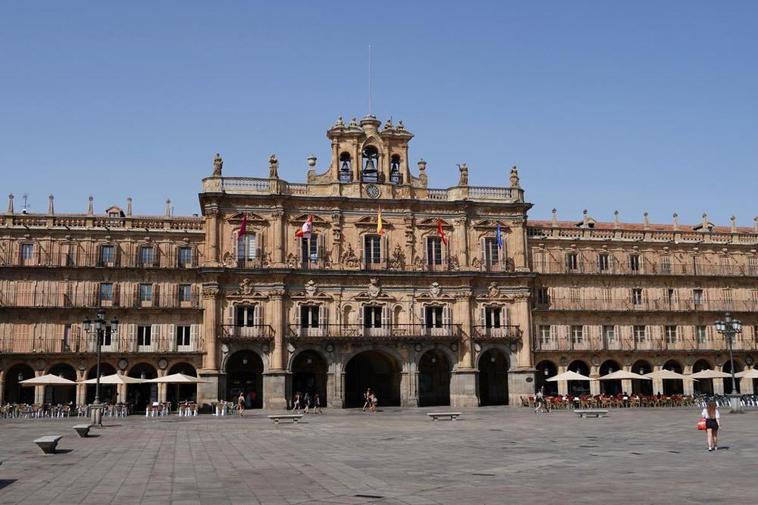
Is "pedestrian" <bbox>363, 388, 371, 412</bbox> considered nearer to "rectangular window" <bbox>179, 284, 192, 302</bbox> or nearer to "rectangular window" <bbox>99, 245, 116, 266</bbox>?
"rectangular window" <bbox>179, 284, 192, 302</bbox>

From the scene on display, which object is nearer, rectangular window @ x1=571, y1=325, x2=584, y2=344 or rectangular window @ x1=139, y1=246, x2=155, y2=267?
rectangular window @ x1=139, y1=246, x2=155, y2=267

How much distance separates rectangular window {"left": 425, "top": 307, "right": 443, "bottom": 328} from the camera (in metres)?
61.6

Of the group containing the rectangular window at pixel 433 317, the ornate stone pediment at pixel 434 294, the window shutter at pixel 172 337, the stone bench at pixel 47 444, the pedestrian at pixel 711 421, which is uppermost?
the ornate stone pediment at pixel 434 294

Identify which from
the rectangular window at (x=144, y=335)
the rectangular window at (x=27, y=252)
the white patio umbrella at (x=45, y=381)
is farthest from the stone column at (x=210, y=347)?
the rectangular window at (x=27, y=252)

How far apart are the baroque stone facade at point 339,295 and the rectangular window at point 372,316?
11cm

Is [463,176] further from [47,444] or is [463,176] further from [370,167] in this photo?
[47,444]

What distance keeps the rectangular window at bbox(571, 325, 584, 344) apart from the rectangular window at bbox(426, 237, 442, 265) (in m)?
12.2

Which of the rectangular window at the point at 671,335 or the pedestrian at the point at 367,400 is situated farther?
the rectangular window at the point at 671,335

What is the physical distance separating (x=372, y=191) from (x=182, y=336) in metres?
17.2

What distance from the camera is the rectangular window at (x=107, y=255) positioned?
196 feet

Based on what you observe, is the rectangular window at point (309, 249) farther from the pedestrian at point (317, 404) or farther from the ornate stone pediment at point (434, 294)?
the pedestrian at point (317, 404)

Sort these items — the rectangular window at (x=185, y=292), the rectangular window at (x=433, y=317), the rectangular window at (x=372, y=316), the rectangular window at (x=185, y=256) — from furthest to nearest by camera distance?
the rectangular window at (x=433, y=317) → the rectangular window at (x=185, y=256) → the rectangular window at (x=372, y=316) → the rectangular window at (x=185, y=292)

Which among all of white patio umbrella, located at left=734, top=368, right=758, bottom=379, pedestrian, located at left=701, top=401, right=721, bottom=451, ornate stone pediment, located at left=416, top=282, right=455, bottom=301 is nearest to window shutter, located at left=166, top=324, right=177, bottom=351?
ornate stone pediment, located at left=416, top=282, right=455, bottom=301

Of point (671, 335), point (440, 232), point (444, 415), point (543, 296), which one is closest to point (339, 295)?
point (440, 232)
